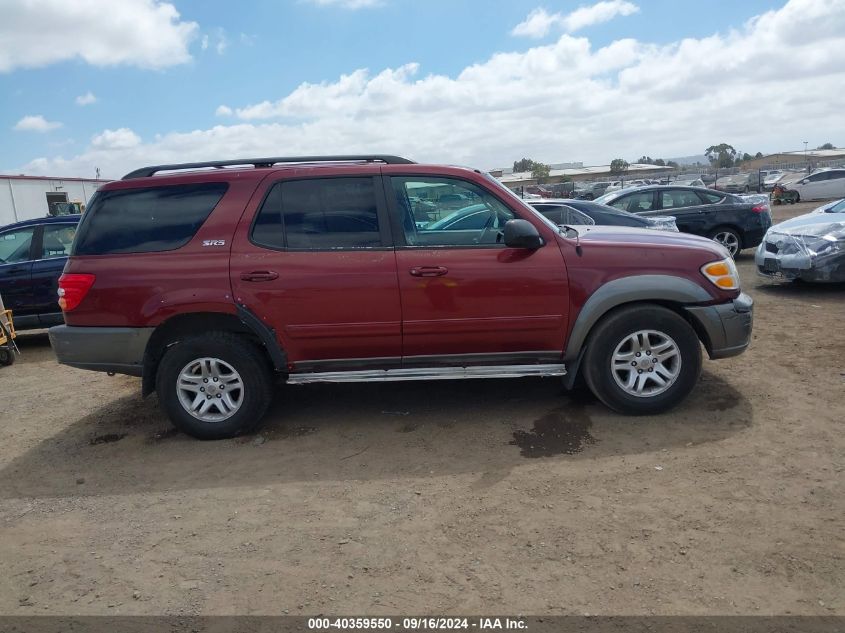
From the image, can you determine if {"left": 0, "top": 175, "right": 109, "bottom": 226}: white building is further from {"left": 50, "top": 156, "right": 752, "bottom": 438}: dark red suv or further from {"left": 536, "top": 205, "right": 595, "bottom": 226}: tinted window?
Answer: {"left": 50, "top": 156, "right": 752, "bottom": 438}: dark red suv

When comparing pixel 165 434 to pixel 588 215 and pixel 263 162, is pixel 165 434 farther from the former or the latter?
pixel 588 215

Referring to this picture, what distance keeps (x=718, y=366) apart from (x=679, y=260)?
5.62 feet

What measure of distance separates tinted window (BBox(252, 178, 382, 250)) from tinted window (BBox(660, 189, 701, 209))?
9.65 metres

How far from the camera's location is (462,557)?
309 cm

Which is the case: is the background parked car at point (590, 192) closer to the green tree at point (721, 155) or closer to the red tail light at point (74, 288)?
the red tail light at point (74, 288)

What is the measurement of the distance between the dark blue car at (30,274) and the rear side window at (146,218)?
442 cm

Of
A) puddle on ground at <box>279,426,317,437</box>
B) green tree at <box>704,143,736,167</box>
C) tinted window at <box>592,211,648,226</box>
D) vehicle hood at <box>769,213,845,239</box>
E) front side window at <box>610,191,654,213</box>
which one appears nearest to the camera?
puddle on ground at <box>279,426,317,437</box>

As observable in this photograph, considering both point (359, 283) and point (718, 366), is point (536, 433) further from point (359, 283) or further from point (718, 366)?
point (718, 366)

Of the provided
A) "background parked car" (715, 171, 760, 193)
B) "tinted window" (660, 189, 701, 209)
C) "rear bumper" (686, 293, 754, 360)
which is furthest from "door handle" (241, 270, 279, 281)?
"background parked car" (715, 171, 760, 193)

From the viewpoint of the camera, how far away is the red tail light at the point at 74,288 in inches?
179

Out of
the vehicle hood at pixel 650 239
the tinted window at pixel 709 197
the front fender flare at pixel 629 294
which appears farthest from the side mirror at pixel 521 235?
the tinted window at pixel 709 197

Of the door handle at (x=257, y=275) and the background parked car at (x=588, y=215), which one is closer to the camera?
the door handle at (x=257, y=275)

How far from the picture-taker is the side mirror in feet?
14.4

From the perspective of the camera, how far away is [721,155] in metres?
97.8
